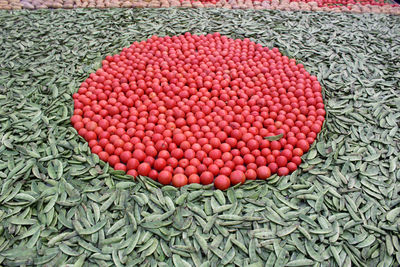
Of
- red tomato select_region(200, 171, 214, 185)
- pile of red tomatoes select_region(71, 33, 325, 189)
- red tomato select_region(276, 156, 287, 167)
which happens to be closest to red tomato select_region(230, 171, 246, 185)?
pile of red tomatoes select_region(71, 33, 325, 189)

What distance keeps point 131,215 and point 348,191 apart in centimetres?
217

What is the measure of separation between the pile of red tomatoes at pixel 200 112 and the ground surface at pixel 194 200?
0.19 m

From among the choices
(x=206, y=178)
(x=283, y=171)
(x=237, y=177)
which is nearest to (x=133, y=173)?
(x=206, y=178)

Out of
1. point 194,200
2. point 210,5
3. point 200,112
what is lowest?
point 194,200

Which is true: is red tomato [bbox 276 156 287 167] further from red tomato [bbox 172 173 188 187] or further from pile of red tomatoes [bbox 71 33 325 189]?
red tomato [bbox 172 173 188 187]

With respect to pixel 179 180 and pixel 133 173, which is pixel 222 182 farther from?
pixel 133 173

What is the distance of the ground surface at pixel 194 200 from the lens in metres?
2.60

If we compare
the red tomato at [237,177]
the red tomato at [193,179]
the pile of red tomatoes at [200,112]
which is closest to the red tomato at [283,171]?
the pile of red tomatoes at [200,112]

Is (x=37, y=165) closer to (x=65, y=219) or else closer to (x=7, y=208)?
(x=7, y=208)

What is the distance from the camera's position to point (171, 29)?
5.76m

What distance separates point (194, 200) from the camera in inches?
117

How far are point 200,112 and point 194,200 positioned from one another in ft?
4.06

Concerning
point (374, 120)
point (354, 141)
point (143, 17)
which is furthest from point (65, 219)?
A: point (143, 17)

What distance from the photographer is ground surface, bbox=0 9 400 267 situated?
8.52ft
